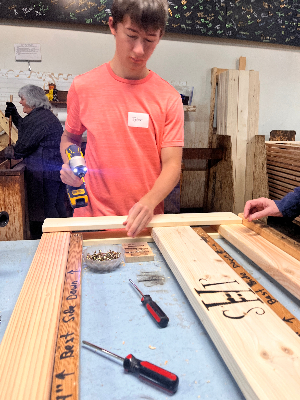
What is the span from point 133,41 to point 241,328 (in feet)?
3.57

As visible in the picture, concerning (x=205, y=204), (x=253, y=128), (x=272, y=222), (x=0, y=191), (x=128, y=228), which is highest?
(x=253, y=128)

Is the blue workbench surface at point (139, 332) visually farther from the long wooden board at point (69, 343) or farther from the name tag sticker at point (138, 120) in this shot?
the name tag sticker at point (138, 120)

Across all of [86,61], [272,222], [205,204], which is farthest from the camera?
[205,204]

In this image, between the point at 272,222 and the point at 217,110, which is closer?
the point at 272,222

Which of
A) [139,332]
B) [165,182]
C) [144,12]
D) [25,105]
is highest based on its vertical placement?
[144,12]

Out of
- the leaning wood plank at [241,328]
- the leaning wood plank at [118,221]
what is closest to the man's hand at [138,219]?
the leaning wood plank at [118,221]

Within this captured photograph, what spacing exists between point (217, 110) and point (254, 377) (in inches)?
157

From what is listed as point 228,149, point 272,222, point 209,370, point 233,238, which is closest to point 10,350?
point 209,370

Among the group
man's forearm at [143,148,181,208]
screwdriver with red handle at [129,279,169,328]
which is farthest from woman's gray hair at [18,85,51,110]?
screwdriver with red handle at [129,279,169,328]

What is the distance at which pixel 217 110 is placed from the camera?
4.11 m

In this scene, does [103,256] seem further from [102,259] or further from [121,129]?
[121,129]

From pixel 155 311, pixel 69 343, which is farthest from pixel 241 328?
pixel 69 343

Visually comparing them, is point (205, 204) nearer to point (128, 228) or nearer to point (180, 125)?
point (180, 125)

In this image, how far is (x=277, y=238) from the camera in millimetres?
1061
